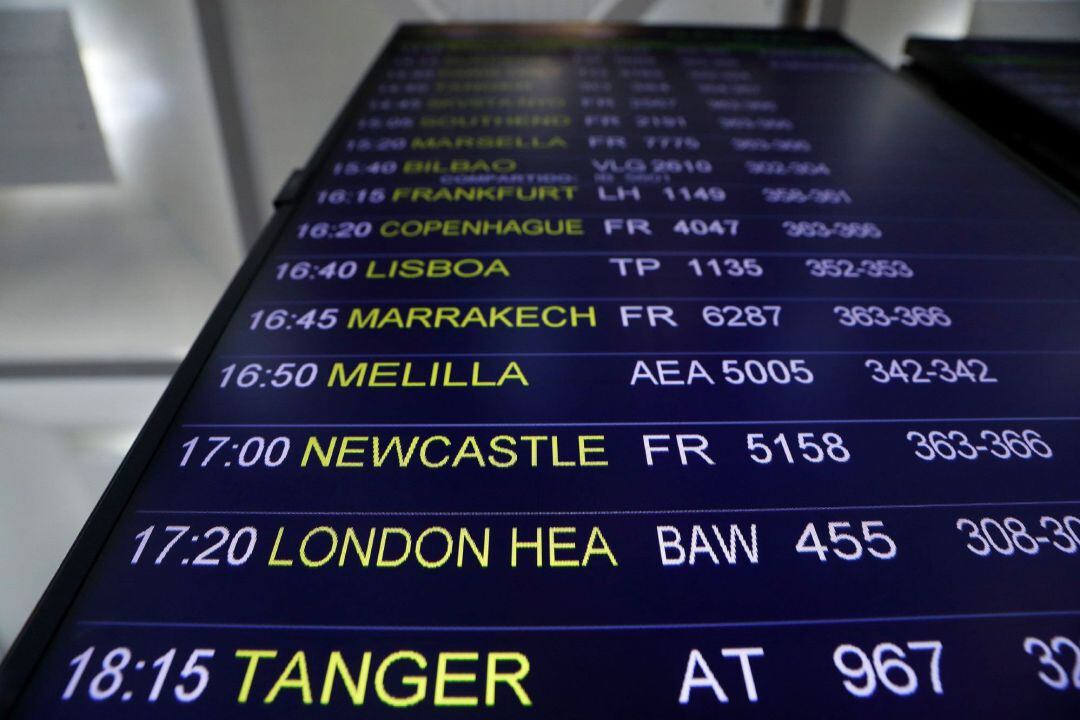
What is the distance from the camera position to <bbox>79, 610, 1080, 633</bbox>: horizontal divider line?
1.86 feet

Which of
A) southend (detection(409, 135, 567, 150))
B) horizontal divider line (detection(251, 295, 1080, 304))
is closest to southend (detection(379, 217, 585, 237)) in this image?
horizontal divider line (detection(251, 295, 1080, 304))

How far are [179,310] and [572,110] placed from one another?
85.8 inches

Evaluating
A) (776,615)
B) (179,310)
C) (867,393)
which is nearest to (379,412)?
(776,615)

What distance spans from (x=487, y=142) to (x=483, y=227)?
35cm

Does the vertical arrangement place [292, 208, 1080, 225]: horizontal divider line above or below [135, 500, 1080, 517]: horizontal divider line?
above

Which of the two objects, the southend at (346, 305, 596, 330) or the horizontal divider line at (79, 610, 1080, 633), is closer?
the horizontal divider line at (79, 610, 1080, 633)

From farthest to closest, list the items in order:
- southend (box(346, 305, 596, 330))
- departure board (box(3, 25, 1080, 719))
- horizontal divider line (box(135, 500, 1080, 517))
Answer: southend (box(346, 305, 596, 330))
horizontal divider line (box(135, 500, 1080, 517))
departure board (box(3, 25, 1080, 719))

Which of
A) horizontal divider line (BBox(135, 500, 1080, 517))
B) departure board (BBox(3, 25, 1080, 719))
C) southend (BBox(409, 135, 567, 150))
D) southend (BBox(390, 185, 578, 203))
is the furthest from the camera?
southend (BBox(409, 135, 567, 150))

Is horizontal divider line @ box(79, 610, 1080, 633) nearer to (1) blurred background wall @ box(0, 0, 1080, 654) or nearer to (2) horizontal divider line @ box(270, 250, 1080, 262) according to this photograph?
(2) horizontal divider line @ box(270, 250, 1080, 262)

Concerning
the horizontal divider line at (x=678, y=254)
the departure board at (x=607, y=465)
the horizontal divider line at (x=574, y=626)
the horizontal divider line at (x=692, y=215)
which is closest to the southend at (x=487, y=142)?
the departure board at (x=607, y=465)

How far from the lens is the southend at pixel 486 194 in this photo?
1.14 m

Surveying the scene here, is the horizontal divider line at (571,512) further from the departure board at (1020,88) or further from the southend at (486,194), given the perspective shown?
the departure board at (1020,88)

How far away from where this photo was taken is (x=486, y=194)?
115 centimetres

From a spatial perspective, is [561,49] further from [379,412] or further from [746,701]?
[746,701]
